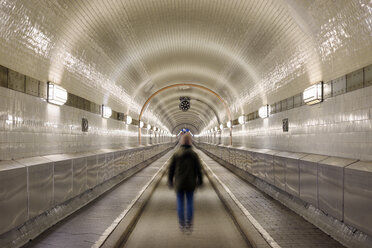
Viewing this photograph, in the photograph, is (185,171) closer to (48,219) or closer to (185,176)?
(185,176)

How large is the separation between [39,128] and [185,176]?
3.33 metres

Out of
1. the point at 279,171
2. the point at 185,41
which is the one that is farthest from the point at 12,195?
the point at 185,41

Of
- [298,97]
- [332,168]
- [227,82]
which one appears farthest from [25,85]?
[227,82]

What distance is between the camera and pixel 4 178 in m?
4.24

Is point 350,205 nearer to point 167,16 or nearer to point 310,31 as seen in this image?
point 310,31

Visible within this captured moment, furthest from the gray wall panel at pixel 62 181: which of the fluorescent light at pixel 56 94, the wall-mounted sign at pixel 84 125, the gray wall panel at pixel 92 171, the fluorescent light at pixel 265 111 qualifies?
the fluorescent light at pixel 265 111

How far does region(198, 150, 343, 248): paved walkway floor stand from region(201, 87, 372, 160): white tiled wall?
4.92 ft

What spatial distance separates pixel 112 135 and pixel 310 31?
9040 mm

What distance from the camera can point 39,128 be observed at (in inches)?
258

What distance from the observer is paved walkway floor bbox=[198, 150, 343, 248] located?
4.93 meters

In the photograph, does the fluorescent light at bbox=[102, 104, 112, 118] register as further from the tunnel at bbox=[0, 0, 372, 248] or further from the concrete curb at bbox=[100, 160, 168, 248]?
the concrete curb at bbox=[100, 160, 168, 248]

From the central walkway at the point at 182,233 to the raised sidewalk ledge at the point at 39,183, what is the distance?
1635 mm

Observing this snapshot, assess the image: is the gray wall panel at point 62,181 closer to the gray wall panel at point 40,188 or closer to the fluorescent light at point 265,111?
the gray wall panel at point 40,188

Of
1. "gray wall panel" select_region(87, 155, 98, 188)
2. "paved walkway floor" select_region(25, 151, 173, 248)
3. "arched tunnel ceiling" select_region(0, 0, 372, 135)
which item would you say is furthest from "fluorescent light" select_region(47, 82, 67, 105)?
"paved walkway floor" select_region(25, 151, 173, 248)
